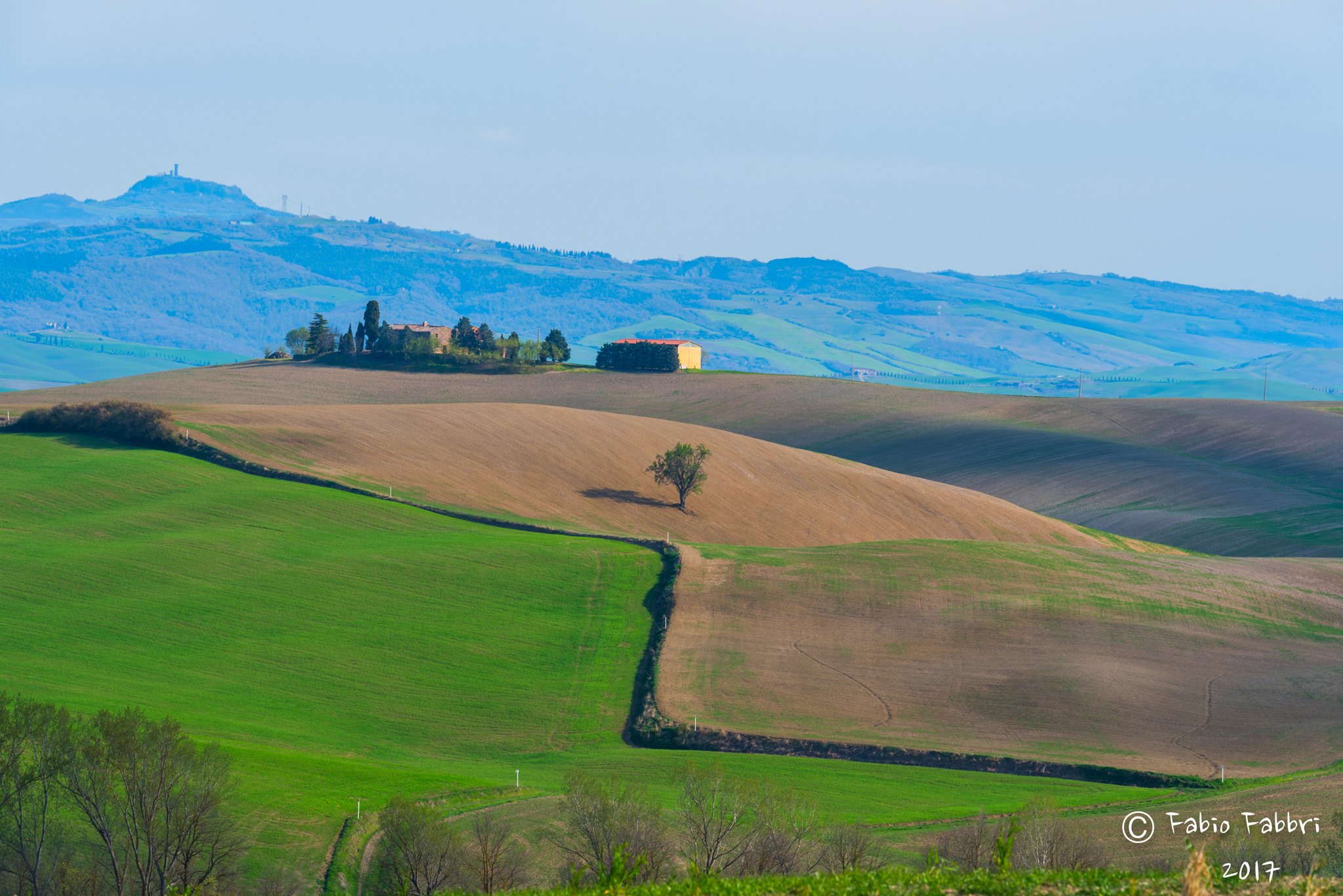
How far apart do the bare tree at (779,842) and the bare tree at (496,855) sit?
5.14 metres

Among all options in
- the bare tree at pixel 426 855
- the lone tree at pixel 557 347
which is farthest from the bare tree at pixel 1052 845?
the lone tree at pixel 557 347

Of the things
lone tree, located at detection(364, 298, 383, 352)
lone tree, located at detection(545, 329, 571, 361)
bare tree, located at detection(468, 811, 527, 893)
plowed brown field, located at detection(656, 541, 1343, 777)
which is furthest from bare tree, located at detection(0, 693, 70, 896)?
lone tree, located at detection(545, 329, 571, 361)

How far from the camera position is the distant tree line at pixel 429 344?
154125 mm

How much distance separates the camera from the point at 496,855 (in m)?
24.8

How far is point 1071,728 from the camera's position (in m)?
39.7

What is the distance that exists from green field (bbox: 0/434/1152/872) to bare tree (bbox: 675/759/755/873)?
479cm

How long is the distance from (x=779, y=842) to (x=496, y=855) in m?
6.23

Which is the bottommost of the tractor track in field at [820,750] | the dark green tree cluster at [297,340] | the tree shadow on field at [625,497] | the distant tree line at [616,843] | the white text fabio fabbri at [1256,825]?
the tractor track in field at [820,750]

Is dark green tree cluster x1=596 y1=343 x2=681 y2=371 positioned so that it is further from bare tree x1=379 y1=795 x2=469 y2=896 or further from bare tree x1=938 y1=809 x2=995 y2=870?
bare tree x1=379 y1=795 x2=469 y2=896

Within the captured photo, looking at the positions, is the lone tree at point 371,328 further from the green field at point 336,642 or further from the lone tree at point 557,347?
the green field at point 336,642

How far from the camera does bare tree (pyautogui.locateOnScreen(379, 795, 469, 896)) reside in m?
25.6

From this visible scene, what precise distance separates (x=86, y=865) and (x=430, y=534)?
35030 millimetres

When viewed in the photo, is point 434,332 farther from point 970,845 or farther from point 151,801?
point 970,845

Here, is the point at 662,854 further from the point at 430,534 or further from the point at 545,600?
the point at 430,534
